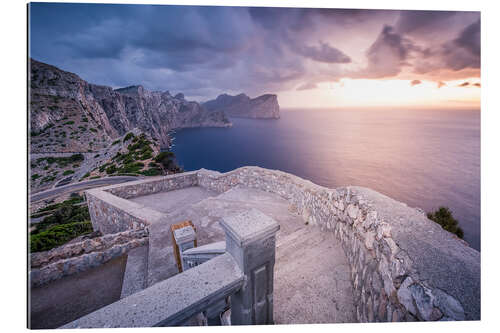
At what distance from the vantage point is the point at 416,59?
11.3ft

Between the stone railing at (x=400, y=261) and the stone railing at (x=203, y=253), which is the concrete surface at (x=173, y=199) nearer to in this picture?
the stone railing at (x=203, y=253)

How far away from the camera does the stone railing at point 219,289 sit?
135cm

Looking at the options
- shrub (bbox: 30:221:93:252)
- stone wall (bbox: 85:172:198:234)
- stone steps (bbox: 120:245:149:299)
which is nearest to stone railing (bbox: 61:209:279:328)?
stone steps (bbox: 120:245:149:299)

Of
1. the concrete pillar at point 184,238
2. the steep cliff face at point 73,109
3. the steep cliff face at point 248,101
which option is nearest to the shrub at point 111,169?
the steep cliff face at point 73,109

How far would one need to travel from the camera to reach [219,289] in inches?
58.1

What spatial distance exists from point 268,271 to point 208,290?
492mm

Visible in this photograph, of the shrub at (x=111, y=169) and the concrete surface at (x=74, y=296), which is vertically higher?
the shrub at (x=111, y=169)

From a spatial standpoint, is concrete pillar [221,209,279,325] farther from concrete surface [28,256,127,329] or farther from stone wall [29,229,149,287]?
stone wall [29,229,149,287]

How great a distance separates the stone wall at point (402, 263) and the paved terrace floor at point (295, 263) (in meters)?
0.18

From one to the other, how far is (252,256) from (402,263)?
114 centimetres

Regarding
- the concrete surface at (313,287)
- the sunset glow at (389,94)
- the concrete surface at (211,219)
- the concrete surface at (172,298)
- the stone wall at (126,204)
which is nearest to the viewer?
the concrete surface at (172,298)

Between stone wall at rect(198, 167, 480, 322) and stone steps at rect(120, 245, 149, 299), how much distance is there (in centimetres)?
314

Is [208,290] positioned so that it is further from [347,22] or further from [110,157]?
[110,157]
